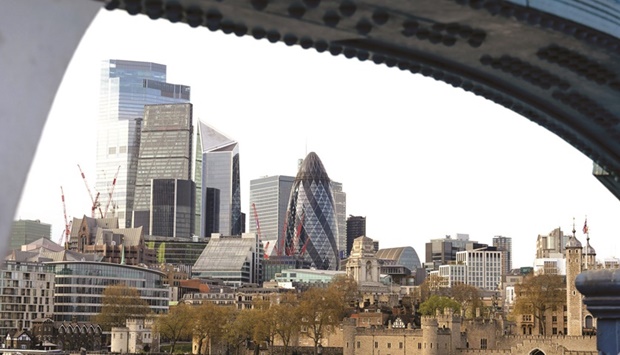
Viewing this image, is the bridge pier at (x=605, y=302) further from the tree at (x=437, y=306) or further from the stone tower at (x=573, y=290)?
the tree at (x=437, y=306)

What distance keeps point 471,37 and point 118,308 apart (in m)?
110

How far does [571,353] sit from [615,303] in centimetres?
8695

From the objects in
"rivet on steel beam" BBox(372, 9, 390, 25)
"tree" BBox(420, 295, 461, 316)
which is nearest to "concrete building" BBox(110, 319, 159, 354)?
"tree" BBox(420, 295, 461, 316)

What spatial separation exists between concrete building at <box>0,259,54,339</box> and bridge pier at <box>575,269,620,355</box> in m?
108

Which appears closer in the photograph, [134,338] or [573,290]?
[573,290]

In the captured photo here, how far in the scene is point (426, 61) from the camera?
11922 mm

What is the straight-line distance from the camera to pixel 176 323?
368 feet

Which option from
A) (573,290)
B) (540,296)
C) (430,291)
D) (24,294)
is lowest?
(24,294)

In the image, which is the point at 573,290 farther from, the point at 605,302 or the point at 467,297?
the point at 605,302

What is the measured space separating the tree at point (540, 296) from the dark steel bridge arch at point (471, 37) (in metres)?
102

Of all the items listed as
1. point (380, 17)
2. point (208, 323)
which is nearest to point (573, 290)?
point (208, 323)

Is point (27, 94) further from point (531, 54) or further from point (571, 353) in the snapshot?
point (571, 353)

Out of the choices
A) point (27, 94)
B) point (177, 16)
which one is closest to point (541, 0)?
point (177, 16)

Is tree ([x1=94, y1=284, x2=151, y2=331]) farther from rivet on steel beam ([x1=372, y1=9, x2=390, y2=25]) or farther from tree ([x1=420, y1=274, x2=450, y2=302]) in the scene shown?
rivet on steel beam ([x1=372, y1=9, x2=390, y2=25])
